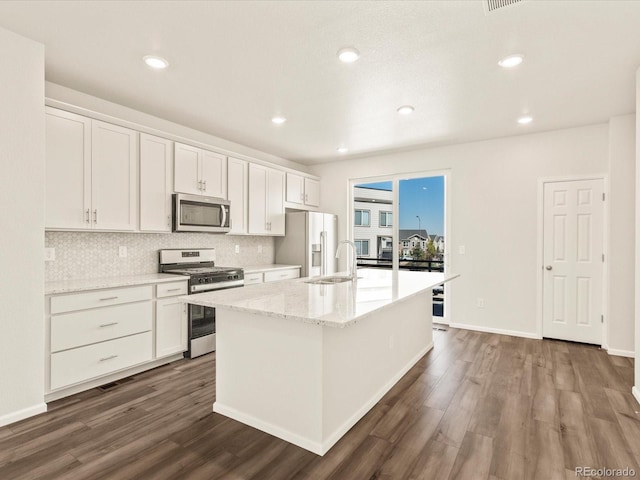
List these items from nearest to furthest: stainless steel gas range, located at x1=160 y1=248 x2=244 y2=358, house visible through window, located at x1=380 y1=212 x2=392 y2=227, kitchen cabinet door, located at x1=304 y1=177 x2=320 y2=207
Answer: stainless steel gas range, located at x1=160 y1=248 x2=244 y2=358 < kitchen cabinet door, located at x1=304 y1=177 x2=320 y2=207 < house visible through window, located at x1=380 y1=212 x2=392 y2=227

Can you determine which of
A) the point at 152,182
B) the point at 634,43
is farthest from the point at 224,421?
the point at 634,43

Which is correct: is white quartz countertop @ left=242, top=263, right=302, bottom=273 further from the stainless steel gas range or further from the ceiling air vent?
the ceiling air vent

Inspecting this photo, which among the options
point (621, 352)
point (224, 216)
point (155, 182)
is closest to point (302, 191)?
point (224, 216)

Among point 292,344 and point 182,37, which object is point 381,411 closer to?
point 292,344

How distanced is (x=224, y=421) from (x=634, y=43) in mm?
3821

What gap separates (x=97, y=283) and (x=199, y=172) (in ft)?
5.44

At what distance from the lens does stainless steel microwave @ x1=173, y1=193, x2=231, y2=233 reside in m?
3.76

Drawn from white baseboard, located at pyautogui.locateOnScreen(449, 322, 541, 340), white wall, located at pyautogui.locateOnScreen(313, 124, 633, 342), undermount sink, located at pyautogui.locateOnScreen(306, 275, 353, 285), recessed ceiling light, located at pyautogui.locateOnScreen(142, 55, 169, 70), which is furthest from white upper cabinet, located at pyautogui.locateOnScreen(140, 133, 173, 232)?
white baseboard, located at pyautogui.locateOnScreen(449, 322, 541, 340)

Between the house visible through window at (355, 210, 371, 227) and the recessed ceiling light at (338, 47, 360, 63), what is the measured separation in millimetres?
3546

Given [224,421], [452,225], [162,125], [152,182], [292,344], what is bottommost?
[224,421]

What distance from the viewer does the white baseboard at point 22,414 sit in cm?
229

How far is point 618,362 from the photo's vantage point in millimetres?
3572

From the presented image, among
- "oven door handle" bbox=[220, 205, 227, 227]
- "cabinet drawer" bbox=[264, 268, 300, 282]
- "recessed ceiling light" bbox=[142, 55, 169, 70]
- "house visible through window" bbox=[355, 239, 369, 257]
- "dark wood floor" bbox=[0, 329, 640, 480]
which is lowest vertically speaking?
"dark wood floor" bbox=[0, 329, 640, 480]

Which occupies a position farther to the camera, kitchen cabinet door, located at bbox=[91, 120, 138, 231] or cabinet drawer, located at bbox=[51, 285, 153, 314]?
kitchen cabinet door, located at bbox=[91, 120, 138, 231]
